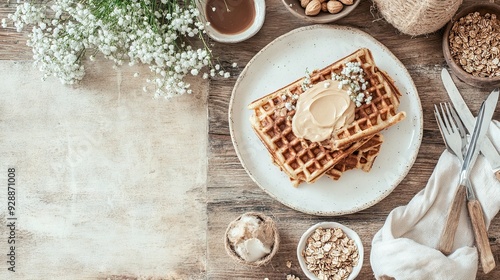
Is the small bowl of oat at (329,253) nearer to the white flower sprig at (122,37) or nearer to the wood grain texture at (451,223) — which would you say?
the wood grain texture at (451,223)

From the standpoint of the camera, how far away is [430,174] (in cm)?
249

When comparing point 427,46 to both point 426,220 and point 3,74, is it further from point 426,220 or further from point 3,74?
point 3,74

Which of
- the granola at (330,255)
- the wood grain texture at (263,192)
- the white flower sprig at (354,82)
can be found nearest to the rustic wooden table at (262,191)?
the wood grain texture at (263,192)

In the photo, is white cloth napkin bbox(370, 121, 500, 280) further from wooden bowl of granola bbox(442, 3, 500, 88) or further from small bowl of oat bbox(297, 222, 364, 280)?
wooden bowl of granola bbox(442, 3, 500, 88)

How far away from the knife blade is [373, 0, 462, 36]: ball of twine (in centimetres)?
39

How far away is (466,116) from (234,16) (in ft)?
3.26

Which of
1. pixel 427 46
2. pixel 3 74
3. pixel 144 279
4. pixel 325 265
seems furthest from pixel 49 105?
pixel 427 46

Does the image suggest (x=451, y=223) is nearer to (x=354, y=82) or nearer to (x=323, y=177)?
(x=323, y=177)

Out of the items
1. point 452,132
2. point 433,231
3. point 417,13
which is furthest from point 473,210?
point 417,13

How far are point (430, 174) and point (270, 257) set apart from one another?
0.73 meters

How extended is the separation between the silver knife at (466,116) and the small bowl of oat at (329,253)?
0.59 metres

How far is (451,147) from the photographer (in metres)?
2.43

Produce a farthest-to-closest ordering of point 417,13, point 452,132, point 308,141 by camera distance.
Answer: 1. point 452,132
2. point 308,141
3. point 417,13

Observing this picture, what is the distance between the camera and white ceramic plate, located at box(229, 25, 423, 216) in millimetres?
2432
